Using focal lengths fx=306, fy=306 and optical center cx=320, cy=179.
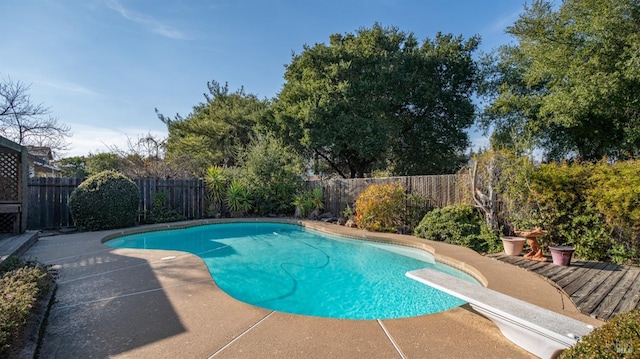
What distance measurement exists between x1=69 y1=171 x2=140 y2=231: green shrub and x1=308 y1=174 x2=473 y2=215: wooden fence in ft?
21.8

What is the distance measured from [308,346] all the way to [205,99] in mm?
19786

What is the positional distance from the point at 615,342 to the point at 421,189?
759cm

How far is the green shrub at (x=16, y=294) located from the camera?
2.13 metres

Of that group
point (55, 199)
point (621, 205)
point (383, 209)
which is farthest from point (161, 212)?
point (621, 205)

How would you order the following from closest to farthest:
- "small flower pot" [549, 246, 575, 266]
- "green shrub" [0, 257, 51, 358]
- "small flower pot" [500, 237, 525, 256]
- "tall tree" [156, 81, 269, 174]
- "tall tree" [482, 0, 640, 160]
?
"green shrub" [0, 257, 51, 358] → "small flower pot" [549, 246, 575, 266] → "small flower pot" [500, 237, 525, 256] → "tall tree" [482, 0, 640, 160] → "tall tree" [156, 81, 269, 174]

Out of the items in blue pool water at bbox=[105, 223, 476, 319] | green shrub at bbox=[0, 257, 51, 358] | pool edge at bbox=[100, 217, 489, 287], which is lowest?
blue pool water at bbox=[105, 223, 476, 319]

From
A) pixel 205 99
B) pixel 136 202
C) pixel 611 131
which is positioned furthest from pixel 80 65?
pixel 611 131

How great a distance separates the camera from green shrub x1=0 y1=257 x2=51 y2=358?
2.13 meters

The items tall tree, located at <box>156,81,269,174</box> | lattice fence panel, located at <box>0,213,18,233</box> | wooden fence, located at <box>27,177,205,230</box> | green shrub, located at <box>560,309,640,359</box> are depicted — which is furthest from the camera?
tall tree, located at <box>156,81,269,174</box>

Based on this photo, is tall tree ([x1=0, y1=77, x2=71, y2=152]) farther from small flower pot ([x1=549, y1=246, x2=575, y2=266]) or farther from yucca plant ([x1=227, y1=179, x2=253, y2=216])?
small flower pot ([x1=549, y1=246, x2=575, y2=266])

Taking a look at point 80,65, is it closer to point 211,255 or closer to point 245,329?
point 211,255

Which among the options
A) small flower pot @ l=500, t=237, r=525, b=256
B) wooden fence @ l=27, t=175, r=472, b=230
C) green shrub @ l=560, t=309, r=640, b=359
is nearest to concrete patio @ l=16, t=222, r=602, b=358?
green shrub @ l=560, t=309, r=640, b=359

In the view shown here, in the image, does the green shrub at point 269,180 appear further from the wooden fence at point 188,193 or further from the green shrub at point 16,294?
the green shrub at point 16,294

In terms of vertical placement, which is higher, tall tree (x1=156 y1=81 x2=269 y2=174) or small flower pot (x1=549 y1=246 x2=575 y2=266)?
tall tree (x1=156 y1=81 x2=269 y2=174)
